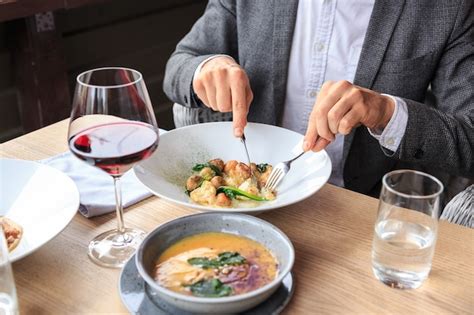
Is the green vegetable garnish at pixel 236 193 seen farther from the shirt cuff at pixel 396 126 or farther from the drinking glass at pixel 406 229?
the shirt cuff at pixel 396 126

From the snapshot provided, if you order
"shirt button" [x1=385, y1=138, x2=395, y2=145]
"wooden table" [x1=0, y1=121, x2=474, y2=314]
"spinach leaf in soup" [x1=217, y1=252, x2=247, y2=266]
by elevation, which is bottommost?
"wooden table" [x1=0, y1=121, x2=474, y2=314]

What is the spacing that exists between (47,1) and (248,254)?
5.41 feet

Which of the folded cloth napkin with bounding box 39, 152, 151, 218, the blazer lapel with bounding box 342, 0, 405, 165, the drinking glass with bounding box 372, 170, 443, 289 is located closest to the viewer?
the drinking glass with bounding box 372, 170, 443, 289

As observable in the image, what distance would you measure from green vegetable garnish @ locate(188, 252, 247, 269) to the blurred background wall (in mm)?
1533

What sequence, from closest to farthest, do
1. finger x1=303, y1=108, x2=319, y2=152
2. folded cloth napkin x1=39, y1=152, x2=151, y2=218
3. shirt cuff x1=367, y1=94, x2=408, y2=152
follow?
1. folded cloth napkin x1=39, y1=152, x2=151, y2=218
2. finger x1=303, y1=108, x2=319, y2=152
3. shirt cuff x1=367, y1=94, x2=408, y2=152

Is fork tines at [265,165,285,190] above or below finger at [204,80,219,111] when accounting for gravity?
below

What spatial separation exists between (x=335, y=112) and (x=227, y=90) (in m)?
0.26

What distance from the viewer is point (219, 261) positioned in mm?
838

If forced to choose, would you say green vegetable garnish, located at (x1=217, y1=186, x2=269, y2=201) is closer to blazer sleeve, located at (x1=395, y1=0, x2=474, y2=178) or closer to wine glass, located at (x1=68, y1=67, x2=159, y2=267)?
wine glass, located at (x1=68, y1=67, x2=159, y2=267)

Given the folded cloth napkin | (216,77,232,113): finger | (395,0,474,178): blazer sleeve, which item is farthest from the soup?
(395,0,474,178): blazer sleeve

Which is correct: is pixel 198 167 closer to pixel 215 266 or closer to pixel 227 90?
pixel 227 90

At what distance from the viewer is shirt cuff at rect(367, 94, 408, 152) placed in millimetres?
1265

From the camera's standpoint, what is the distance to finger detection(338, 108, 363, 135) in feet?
3.76

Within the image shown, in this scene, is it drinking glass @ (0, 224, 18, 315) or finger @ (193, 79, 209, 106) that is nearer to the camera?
drinking glass @ (0, 224, 18, 315)
